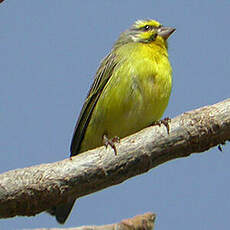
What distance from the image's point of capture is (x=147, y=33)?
24.1 ft

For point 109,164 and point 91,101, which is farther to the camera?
point 91,101

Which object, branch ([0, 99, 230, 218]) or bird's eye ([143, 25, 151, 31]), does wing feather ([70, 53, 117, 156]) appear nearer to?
bird's eye ([143, 25, 151, 31])

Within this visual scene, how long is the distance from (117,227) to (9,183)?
1729 mm

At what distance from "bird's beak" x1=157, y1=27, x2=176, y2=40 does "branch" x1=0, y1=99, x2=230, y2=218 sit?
221cm

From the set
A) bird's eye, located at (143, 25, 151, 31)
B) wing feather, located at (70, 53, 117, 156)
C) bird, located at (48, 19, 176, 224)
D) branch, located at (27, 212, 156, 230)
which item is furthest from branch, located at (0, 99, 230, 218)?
bird's eye, located at (143, 25, 151, 31)

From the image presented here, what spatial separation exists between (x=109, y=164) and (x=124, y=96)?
1.42 metres

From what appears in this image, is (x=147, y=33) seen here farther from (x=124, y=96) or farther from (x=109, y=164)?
(x=109, y=164)

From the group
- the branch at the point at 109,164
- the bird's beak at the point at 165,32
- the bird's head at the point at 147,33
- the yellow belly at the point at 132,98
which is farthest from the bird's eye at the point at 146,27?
the branch at the point at 109,164

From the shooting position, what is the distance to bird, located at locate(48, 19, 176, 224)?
623 centimetres

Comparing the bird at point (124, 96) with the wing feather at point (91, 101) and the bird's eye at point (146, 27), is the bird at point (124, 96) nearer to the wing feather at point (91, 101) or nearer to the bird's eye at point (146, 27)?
the wing feather at point (91, 101)

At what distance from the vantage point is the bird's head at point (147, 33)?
718 centimetres

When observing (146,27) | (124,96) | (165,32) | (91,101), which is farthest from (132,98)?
(146,27)

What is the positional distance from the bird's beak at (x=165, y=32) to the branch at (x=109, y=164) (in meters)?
2.21

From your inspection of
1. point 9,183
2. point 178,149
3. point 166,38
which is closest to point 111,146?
point 178,149
